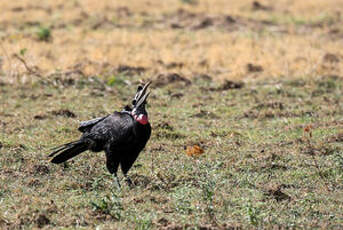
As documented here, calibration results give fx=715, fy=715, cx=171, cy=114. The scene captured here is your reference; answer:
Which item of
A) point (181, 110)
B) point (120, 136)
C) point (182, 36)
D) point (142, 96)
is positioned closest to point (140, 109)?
point (142, 96)

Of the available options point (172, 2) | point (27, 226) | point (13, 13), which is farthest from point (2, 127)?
point (172, 2)

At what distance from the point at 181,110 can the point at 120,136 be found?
5.84 m

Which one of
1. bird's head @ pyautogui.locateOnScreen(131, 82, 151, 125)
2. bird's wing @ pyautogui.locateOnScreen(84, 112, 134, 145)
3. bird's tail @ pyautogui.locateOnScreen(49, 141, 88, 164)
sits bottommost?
bird's tail @ pyautogui.locateOnScreen(49, 141, 88, 164)

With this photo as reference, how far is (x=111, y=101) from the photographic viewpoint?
14102mm

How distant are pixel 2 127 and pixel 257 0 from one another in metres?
20.0

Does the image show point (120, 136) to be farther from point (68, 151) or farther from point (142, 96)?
point (68, 151)

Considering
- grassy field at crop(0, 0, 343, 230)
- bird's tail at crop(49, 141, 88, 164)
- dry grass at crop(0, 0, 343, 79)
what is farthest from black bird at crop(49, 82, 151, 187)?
dry grass at crop(0, 0, 343, 79)

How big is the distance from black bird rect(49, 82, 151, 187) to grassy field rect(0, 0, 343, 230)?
31cm

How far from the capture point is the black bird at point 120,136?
24.2 ft

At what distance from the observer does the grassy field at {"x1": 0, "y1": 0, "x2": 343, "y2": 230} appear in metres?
6.77

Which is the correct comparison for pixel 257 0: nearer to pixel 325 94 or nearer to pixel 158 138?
pixel 325 94

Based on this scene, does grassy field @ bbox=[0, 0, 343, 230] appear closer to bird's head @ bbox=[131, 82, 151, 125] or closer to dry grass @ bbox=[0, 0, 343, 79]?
dry grass @ bbox=[0, 0, 343, 79]

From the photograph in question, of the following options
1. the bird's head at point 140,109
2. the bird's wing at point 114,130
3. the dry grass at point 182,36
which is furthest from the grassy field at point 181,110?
the bird's head at point 140,109

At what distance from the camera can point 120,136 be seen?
A: 24.4 feet
